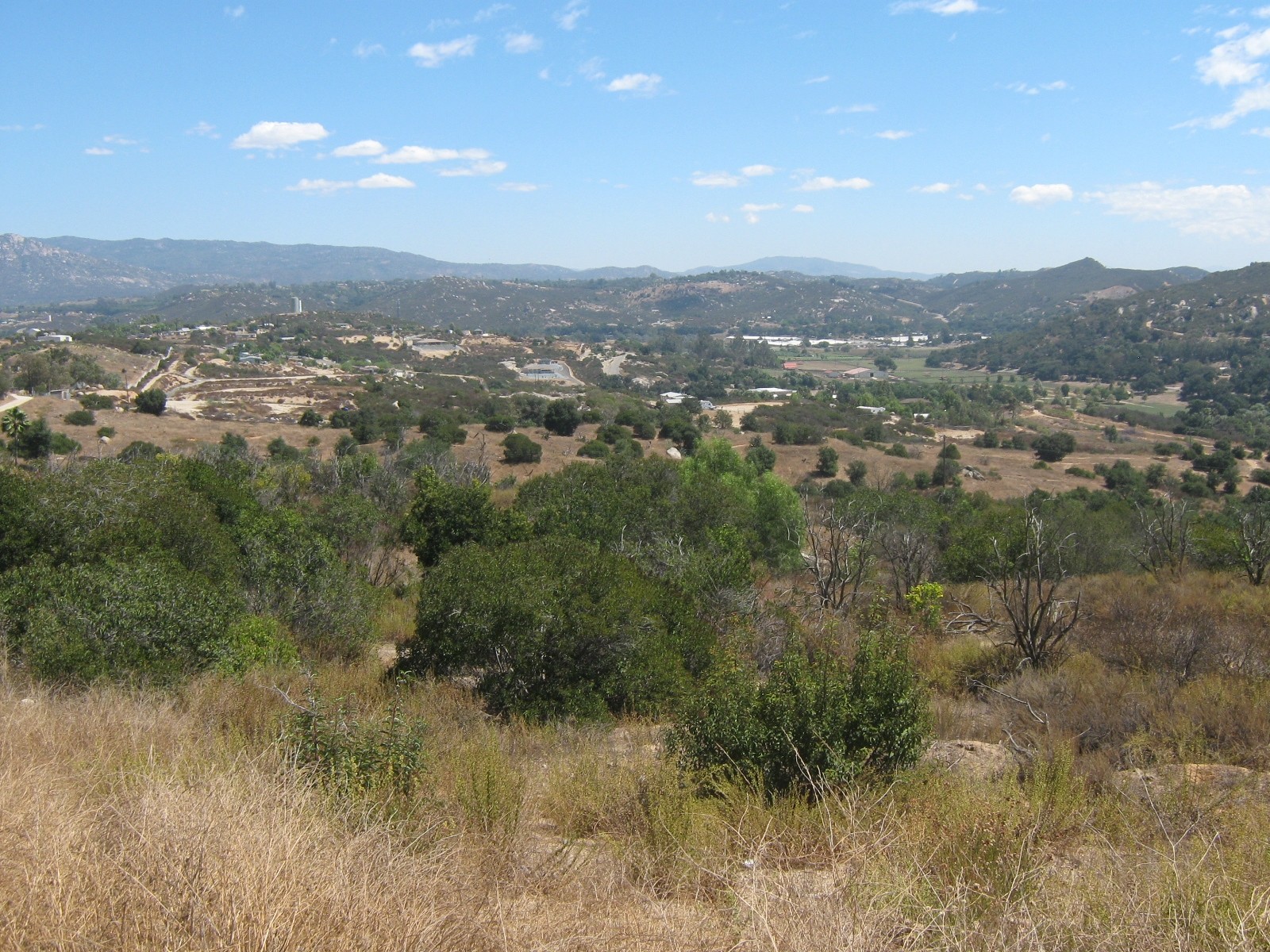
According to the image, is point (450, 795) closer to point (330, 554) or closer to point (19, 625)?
point (19, 625)

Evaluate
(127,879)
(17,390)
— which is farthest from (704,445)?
(17,390)

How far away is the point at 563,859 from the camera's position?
424cm

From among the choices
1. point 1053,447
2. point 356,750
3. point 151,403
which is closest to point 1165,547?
point 356,750

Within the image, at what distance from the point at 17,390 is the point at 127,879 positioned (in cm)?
6136

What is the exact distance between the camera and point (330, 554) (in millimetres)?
14102

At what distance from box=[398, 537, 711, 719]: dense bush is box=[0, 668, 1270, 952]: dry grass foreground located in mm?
3144

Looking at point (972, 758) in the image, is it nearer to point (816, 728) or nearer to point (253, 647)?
point (816, 728)

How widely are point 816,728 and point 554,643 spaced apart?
4.24 metres

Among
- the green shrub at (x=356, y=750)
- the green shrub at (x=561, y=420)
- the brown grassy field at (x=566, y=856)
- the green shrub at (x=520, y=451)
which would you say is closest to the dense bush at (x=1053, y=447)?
the green shrub at (x=561, y=420)

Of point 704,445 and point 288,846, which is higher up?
point 288,846

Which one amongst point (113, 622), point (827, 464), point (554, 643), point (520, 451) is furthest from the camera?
point (827, 464)

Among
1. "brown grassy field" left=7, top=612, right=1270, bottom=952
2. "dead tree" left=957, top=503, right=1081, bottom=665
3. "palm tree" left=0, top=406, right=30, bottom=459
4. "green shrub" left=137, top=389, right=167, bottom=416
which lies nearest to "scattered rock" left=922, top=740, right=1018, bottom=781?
"brown grassy field" left=7, top=612, right=1270, bottom=952

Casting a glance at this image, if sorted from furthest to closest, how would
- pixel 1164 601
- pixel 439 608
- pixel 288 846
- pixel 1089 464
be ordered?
pixel 1089 464 < pixel 1164 601 < pixel 439 608 < pixel 288 846

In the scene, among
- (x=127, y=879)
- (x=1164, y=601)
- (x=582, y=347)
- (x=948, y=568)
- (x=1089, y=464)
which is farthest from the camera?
(x=582, y=347)
